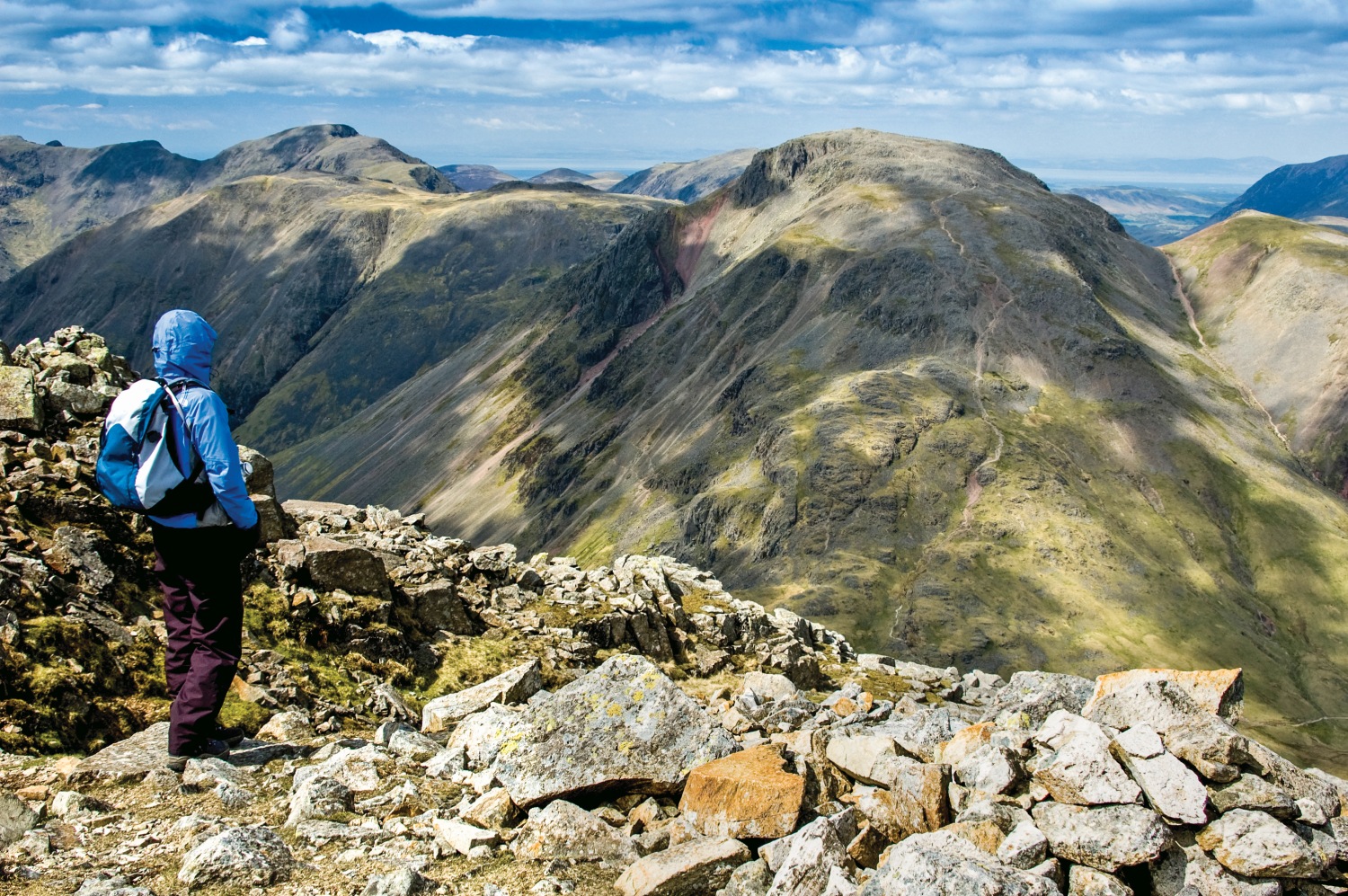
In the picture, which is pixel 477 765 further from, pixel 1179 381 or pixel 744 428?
pixel 1179 381

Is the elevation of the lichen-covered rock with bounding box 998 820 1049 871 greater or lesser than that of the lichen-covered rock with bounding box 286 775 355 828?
greater

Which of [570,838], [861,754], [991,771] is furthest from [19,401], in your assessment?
[991,771]

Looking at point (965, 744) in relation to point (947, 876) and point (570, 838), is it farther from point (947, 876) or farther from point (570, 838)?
point (570, 838)

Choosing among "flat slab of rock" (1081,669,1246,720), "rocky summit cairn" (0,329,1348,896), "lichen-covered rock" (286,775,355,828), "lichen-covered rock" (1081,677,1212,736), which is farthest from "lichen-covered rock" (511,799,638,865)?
"flat slab of rock" (1081,669,1246,720)

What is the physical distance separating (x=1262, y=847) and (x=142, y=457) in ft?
47.6

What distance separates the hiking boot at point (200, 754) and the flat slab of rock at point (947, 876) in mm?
8770

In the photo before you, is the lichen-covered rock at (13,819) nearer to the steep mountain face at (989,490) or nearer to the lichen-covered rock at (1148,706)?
the lichen-covered rock at (1148,706)

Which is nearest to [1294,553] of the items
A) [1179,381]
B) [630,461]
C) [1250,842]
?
[1179,381]

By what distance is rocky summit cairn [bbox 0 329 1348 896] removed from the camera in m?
9.80

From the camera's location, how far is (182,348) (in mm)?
12289

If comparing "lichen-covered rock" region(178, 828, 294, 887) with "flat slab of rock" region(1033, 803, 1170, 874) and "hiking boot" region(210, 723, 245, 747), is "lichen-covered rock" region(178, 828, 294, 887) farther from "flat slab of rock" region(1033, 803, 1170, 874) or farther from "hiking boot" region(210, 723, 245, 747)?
"flat slab of rock" region(1033, 803, 1170, 874)

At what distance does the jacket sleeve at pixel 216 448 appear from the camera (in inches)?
473

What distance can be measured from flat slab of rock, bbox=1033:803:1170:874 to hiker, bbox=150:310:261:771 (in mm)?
11010

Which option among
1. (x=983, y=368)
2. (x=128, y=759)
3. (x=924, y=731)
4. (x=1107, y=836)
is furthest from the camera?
(x=983, y=368)
